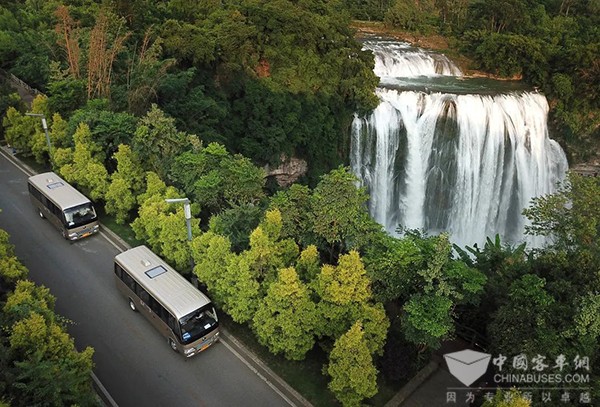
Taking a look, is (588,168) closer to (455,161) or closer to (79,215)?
(455,161)

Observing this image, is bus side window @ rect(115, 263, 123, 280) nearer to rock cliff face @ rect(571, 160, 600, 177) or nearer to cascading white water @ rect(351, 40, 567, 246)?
cascading white water @ rect(351, 40, 567, 246)

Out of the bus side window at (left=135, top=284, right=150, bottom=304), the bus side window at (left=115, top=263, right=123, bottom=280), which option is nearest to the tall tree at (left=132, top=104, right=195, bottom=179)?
the bus side window at (left=115, top=263, right=123, bottom=280)

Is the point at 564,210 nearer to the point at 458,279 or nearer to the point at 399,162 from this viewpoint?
the point at 458,279

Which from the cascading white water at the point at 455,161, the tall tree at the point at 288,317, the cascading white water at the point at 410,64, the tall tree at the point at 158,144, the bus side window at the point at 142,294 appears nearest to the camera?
the tall tree at the point at 288,317

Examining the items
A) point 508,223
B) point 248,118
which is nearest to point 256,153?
point 248,118

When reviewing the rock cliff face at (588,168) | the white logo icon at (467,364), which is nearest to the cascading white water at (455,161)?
the rock cliff face at (588,168)

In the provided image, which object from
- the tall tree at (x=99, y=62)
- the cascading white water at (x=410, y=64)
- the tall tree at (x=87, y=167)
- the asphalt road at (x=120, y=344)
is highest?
the tall tree at (x=99, y=62)

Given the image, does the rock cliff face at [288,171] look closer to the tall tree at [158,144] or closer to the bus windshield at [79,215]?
the tall tree at [158,144]
